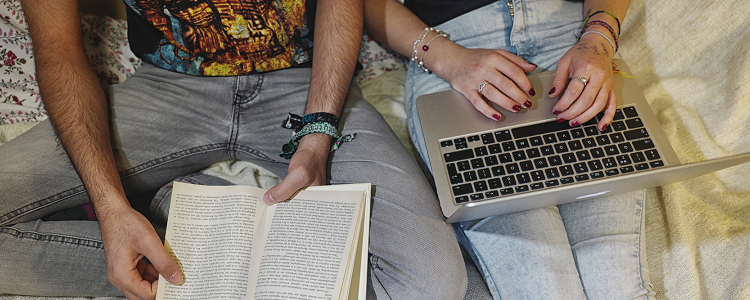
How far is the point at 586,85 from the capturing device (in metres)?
0.90

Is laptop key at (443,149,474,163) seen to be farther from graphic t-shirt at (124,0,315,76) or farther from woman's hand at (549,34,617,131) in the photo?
graphic t-shirt at (124,0,315,76)

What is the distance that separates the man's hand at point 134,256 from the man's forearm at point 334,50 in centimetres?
45

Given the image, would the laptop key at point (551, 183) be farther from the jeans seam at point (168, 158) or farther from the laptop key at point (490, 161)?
the jeans seam at point (168, 158)

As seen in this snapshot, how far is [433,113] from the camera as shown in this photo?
3.16 feet

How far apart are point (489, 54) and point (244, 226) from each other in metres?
0.69

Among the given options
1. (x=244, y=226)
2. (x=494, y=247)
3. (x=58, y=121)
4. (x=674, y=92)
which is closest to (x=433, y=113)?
(x=494, y=247)

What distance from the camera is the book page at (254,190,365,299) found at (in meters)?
0.79

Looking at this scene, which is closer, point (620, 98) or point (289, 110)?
point (620, 98)

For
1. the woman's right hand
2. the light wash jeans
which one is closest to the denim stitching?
the light wash jeans

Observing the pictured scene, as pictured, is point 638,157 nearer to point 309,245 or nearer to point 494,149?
point 494,149

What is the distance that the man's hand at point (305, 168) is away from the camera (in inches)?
33.8

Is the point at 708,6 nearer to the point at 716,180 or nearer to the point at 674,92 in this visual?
the point at 674,92

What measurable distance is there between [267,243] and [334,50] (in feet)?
1.68

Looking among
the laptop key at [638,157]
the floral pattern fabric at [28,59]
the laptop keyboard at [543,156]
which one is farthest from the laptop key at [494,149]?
the floral pattern fabric at [28,59]
